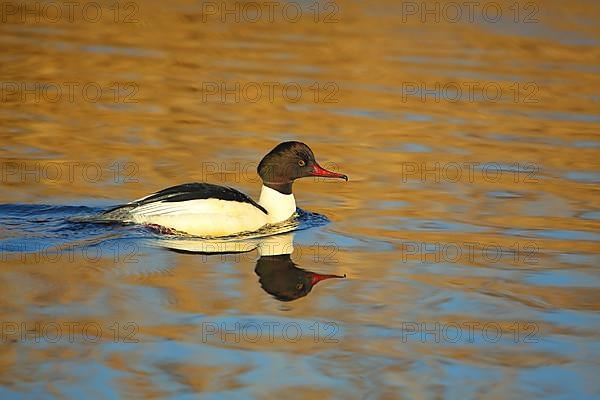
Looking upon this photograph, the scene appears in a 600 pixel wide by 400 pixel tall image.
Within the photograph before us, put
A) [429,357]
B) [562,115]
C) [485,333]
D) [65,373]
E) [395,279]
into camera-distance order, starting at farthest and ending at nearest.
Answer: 1. [562,115]
2. [395,279]
3. [485,333]
4. [429,357]
5. [65,373]

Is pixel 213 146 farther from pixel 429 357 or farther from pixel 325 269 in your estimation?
pixel 429 357

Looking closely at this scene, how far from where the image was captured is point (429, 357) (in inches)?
296

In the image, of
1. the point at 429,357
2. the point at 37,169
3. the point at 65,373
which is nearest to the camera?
the point at 65,373

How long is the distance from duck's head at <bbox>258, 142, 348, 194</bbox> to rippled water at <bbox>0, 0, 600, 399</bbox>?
1.26ft

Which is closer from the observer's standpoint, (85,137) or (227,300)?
(227,300)

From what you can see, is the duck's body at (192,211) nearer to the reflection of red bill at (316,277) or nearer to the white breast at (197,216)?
the white breast at (197,216)

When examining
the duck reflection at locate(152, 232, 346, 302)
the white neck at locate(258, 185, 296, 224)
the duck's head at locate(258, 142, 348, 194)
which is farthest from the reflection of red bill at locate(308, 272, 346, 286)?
the duck's head at locate(258, 142, 348, 194)

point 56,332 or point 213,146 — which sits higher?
point 213,146

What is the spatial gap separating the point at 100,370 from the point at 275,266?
260 centimetres

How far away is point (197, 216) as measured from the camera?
1019cm

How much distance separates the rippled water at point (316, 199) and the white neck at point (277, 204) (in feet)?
0.54

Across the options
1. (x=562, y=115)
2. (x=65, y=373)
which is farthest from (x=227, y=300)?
(x=562, y=115)

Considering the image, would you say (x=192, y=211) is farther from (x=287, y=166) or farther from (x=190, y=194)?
(x=287, y=166)

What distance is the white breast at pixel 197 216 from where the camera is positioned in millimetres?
10125
